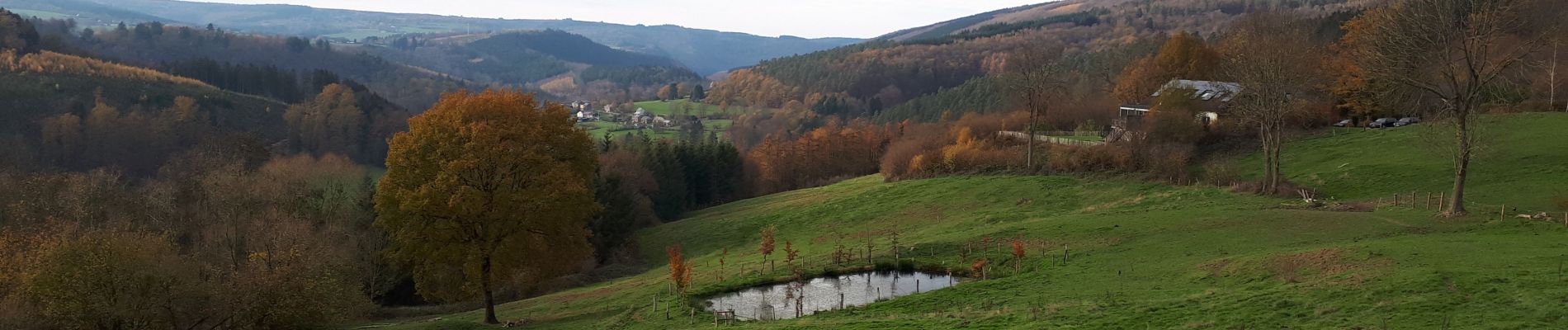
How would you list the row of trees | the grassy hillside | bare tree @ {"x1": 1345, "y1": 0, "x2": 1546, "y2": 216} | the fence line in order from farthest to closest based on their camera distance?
1. the fence line
2. the grassy hillside
3. bare tree @ {"x1": 1345, "y1": 0, "x2": 1546, "y2": 216}
4. the row of trees

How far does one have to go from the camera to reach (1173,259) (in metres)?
33.0

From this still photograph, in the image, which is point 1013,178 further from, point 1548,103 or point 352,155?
point 352,155

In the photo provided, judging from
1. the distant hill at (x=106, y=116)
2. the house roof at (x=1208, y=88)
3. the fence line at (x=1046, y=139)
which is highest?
the house roof at (x=1208, y=88)

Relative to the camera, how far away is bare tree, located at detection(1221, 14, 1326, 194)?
48.1 m

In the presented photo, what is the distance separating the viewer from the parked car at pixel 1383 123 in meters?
63.2

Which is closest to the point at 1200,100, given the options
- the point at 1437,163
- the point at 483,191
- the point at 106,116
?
the point at 1437,163

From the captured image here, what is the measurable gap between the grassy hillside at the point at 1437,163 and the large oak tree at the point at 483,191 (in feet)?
109

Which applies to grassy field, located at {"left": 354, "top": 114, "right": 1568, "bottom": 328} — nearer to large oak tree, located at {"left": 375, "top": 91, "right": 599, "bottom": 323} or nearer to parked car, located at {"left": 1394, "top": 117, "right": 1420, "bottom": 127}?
large oak tree, located at {"left": 375, "top": 91, "right": 599, "bottom": 323}

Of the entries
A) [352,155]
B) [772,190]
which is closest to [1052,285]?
[772,190]

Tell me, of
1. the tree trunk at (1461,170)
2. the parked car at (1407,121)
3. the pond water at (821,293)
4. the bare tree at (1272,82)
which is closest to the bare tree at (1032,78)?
the bare tree at (1272,82)

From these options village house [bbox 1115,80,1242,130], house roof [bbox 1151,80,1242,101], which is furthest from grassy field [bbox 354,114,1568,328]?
house roof [bbox 1151,80,1242,101]

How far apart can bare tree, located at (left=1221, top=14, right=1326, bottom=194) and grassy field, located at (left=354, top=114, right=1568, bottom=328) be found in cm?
241

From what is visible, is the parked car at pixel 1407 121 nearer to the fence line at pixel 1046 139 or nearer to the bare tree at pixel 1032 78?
the fence line at pixel 1046 139

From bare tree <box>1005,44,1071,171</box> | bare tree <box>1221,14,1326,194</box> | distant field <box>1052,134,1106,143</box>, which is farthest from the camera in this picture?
distant field <box>1052,134,1106,143</box>
